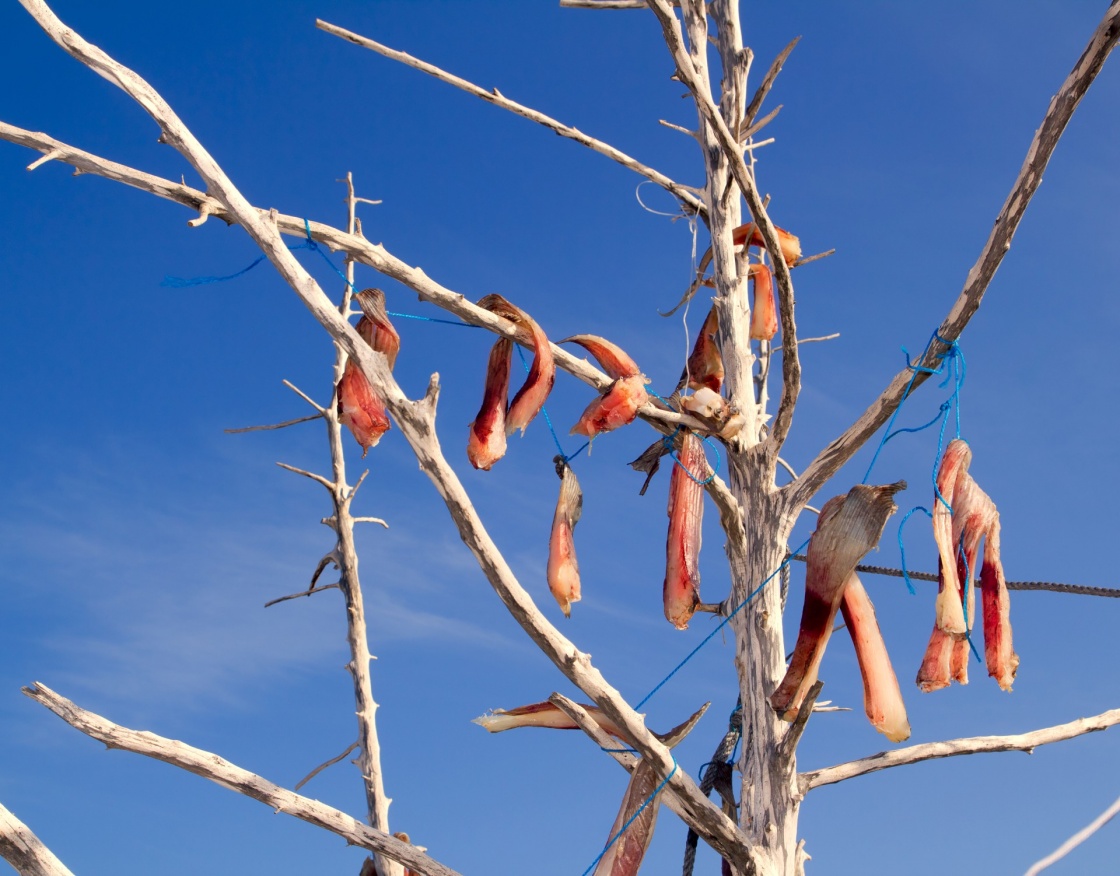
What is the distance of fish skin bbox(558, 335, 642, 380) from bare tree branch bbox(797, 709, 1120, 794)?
164 centimetres

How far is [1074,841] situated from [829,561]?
157 centimetres

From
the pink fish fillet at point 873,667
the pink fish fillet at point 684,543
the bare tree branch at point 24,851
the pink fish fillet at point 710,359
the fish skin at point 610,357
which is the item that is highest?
the pink fish fillet at point 710,359

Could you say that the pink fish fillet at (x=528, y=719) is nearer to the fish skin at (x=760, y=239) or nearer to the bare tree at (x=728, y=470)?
the bare tree at (x=728, y=470)

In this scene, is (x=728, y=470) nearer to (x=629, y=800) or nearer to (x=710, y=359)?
(x=710, y=359)

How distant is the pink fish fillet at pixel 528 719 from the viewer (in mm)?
3916

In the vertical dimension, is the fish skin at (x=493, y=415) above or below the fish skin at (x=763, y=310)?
below

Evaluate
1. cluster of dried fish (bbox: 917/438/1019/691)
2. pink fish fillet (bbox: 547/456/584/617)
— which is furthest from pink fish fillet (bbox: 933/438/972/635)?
pink fish fillet (bbox: 547/456/584/617)

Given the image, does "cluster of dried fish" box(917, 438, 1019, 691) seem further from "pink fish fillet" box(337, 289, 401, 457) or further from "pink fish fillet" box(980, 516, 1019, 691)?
"pink fish fillet" box(337, 289, 401, 457)

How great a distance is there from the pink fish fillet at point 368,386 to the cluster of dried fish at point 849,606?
173 centimetres

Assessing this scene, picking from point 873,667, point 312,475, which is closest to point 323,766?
point 312,475

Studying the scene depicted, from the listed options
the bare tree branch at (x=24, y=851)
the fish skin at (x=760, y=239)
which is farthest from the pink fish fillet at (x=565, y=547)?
the bare tree branch at (x=24, y=851)

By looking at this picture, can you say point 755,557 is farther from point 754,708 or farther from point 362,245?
point 362,245

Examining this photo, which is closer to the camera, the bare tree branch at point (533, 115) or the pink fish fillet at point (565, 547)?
the pink fish fillet at point (565, 547)

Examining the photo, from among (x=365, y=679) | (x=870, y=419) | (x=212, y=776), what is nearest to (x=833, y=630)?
(x=870, y=419)
